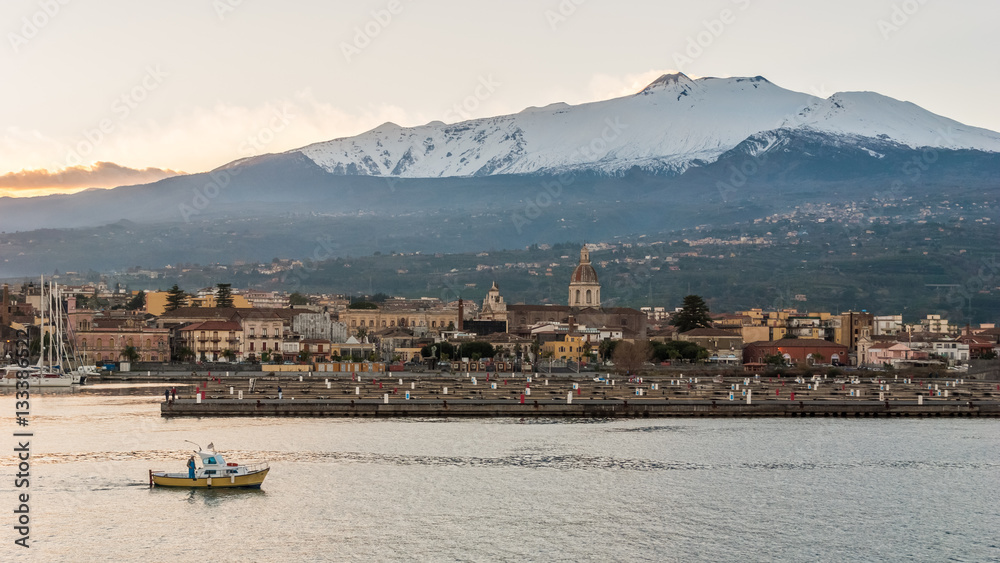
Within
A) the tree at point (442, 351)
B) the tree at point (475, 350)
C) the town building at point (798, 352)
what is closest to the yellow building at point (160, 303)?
the tree at point (442, 351)

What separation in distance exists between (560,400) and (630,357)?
149 ft

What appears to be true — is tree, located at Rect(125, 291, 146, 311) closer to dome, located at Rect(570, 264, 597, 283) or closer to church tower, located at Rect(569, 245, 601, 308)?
church tower, located at Rect(569, 245, 601, 308)

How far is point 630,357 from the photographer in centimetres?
11319

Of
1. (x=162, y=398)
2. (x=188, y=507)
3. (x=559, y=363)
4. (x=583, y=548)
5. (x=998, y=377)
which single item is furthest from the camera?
(x=559, y=363)

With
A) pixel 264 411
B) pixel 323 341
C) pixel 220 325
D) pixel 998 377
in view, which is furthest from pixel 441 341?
pixel 264 411

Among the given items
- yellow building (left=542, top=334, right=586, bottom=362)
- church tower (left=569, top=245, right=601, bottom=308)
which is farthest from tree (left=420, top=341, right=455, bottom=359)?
church tower (left=569, top=245, right=601, bottom=308)

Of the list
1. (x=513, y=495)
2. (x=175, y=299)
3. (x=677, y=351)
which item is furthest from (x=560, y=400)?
(x=175, y=299)

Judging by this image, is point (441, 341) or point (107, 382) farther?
point (441, 341)

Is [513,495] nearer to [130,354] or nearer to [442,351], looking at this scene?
[130,354]

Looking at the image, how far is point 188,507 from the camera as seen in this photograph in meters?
37.3

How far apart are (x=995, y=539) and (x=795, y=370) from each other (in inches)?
3125

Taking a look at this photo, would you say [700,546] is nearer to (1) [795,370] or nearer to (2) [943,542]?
(2) [943,542]

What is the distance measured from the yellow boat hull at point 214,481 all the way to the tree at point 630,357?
70.8 m

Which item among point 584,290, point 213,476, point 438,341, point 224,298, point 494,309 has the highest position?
point 584,290
